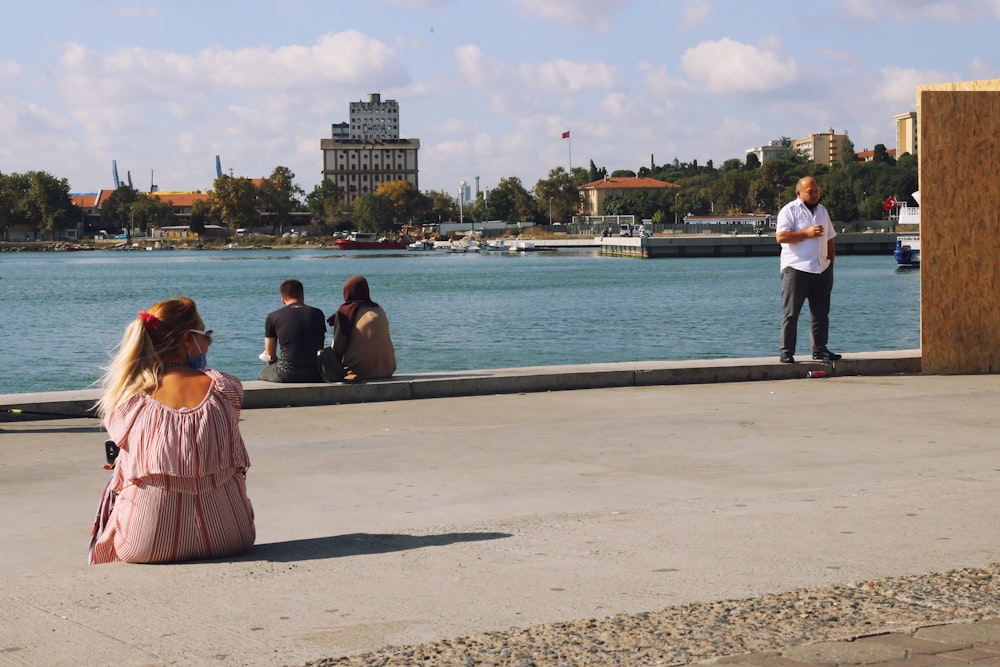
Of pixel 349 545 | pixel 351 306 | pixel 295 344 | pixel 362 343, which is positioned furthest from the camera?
pixel 351 306

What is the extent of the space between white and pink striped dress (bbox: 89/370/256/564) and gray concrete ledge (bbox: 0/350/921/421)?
534 cm

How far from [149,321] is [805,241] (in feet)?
31.0

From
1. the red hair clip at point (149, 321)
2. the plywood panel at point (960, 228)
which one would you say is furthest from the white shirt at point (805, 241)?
the red hair clip at point (149, 321)

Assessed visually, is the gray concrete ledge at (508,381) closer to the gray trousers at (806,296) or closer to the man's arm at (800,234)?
the gray trousers at (806,296)

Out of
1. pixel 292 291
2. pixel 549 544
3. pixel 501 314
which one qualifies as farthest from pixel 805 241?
pixel 501 314

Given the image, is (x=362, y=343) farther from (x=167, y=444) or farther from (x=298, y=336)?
(x=167, y=444)

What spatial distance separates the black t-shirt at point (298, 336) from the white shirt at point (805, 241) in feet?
16.1

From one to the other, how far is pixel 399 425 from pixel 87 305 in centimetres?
7102

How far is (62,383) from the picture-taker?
33.5m

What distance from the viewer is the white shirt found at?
46.1 ft

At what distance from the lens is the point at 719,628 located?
484 centimetres

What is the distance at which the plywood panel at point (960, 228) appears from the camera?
549 inches

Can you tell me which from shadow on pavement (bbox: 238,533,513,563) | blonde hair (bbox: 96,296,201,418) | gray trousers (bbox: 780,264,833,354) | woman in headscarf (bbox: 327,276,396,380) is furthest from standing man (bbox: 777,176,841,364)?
blonde hair (bbox: 96,296,201,418)

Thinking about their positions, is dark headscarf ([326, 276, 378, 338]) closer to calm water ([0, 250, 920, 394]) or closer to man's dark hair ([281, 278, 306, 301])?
man's dark hair ([281, 278, 306, 301])
